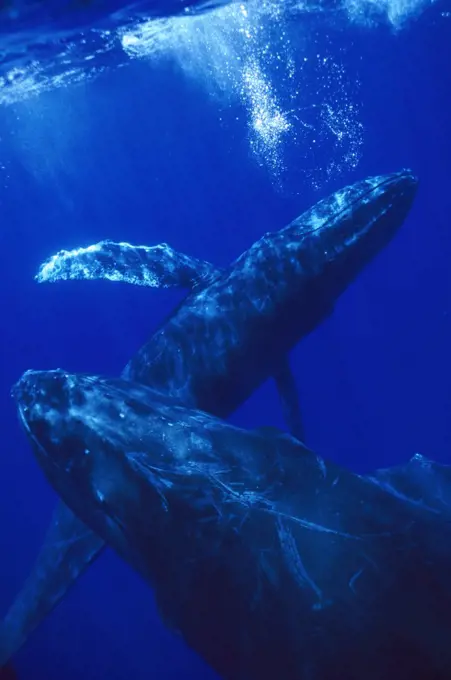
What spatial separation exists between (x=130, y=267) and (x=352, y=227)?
4824mm

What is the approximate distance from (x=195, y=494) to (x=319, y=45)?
53527 mm

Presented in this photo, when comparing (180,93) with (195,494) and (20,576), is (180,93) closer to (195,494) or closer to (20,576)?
(20,576)

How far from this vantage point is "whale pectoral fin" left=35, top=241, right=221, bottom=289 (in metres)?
12.3

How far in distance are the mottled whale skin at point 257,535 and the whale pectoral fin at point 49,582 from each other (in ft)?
7.76

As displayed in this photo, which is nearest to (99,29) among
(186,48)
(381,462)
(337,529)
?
(186,48)

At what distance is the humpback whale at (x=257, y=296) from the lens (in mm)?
11492

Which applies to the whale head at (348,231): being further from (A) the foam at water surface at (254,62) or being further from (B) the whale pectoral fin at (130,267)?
(A) the foam at water surface at (254,62)

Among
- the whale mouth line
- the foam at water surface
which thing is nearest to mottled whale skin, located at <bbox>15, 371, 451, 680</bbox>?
the whale mouth line

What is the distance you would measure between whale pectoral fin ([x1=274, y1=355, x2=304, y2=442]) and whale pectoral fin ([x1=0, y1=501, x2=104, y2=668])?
512 cm

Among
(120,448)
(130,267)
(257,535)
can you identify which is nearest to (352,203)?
(130,267)

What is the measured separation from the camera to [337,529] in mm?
6293

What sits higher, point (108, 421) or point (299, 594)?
point (108, 421)

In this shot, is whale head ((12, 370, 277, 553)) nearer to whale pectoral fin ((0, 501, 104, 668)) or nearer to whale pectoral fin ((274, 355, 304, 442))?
whale pectoral fin ((0, 501, 104, 668))

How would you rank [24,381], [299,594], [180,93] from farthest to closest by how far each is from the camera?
[180,93] < [24,381] < [299,594]
